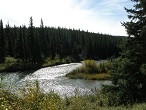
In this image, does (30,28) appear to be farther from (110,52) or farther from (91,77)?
(110,52)

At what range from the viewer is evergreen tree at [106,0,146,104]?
15992mm

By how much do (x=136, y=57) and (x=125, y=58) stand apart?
32.9 inches

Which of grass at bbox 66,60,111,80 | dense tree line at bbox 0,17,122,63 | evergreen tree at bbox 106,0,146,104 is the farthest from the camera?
dense tree line at bbox 0,17,122,63

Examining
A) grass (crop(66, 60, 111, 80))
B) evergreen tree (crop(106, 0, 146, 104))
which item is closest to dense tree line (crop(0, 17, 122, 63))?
grass (crop(66, 60, 111, 80))

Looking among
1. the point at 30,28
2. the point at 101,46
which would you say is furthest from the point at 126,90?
the point at 101,46

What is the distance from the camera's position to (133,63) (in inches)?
628

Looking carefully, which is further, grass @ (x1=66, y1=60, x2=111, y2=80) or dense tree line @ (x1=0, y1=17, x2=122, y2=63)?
dense tree line @ (x1=0, y1=17, x2=122, y2=63)

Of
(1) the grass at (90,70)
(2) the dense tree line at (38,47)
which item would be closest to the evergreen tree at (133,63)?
(1) the grass at (90,70)

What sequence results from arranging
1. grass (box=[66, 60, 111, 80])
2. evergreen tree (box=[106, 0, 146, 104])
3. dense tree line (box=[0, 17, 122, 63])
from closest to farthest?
evergreen tree (box=[106, 0, 146, 104])
grass (box=[66, 60, 111, 80])
dense tree line (box=[0, 17, 122, 63])

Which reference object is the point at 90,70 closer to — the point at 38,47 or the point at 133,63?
the point at 38,47

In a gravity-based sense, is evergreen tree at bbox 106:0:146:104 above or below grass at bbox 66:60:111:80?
above

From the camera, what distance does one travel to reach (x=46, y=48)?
84250mm

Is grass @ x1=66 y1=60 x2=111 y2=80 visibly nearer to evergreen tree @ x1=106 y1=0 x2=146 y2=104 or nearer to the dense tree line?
the dense tree line

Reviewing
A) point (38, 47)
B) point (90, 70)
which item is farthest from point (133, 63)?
point (38, 47)
